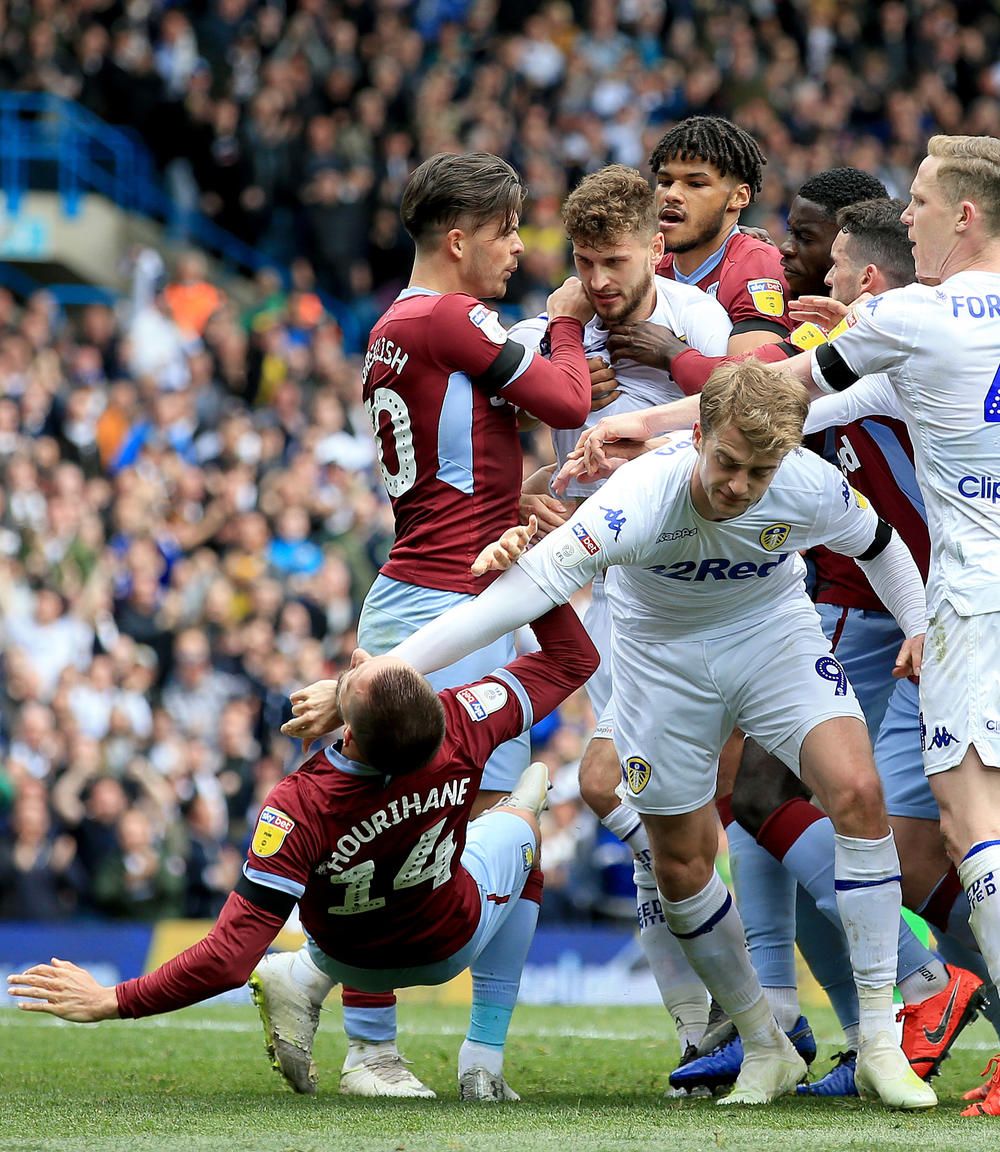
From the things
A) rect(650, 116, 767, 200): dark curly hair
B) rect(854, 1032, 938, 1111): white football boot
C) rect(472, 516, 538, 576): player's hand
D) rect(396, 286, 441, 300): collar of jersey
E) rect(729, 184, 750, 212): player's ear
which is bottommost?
rect(854, 1032, 938, 1111): white football boot

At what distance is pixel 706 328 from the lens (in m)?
6.39

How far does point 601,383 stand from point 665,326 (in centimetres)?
29

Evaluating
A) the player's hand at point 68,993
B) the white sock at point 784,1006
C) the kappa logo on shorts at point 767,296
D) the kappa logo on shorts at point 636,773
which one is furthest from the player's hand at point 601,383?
the player's hand at point 68,993

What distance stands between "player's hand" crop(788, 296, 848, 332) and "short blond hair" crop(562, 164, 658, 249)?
0.56m

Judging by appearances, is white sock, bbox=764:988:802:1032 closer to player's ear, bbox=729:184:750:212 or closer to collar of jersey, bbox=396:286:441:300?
collar of jersey, bbox=396:286:441:300

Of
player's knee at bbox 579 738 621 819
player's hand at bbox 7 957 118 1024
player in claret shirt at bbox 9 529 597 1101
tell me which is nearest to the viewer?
player's hand at bbox 7 957 118 1024

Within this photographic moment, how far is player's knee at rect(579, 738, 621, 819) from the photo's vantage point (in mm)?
6770

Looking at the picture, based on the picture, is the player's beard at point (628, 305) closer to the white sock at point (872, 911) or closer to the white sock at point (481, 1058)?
the white sock at point (872, 911)

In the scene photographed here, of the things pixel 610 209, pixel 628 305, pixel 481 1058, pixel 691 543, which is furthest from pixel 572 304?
pixel 481 1058

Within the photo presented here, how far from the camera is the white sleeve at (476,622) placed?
5.44 metres

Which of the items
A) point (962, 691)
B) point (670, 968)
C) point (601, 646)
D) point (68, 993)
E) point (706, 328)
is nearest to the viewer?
point (68, 993)

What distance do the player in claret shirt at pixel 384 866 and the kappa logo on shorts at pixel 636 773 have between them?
12.9 inches

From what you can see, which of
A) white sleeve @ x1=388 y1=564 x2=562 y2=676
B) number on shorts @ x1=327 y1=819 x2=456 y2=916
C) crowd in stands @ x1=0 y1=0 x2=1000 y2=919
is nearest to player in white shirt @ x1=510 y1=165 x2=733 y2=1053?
white sleeve @ x1=388 y1=564 x2=562 y2=676

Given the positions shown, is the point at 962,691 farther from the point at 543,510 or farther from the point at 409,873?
the point at 409,873
